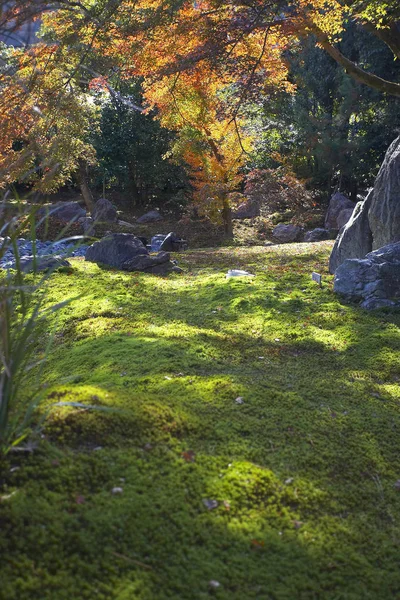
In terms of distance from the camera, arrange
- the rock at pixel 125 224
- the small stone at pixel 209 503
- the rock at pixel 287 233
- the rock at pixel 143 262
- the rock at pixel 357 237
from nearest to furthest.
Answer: the small stone at pixel 209 503 < the rock at pixel 357 237 < the rock at pixel 143 262 < the rock at pixel 287 233 < the rock at pixel 125 224

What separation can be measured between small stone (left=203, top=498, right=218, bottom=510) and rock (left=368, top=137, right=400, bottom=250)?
188 inches

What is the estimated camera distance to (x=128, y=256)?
7.48 metres

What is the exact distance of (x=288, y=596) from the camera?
1.53 meters

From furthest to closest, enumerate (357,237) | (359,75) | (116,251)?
1. (116,251)
2. (359,75)
3. (357,237)

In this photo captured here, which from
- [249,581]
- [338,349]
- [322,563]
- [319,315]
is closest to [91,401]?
[249,581]

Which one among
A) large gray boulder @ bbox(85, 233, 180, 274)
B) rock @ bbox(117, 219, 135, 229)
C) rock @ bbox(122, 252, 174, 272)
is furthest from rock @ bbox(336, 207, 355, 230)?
rock @ bbox(122, 252, 174, 272)

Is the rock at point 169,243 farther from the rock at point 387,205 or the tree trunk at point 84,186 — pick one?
the tree trunk at point 84,186

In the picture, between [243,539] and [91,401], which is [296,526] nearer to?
[243,539]

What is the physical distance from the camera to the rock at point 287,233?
49.2 ft

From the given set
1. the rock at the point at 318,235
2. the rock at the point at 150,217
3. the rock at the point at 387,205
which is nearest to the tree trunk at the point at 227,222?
the rock at the point at 318,235

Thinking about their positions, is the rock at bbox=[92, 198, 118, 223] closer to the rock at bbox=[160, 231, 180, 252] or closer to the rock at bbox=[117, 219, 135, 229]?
the rock at bbox=[117, 219, 135, 229]

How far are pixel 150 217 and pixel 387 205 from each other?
12330mm

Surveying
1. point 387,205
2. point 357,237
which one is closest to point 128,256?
point 357,237

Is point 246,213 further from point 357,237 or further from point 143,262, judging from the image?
point 357,237
